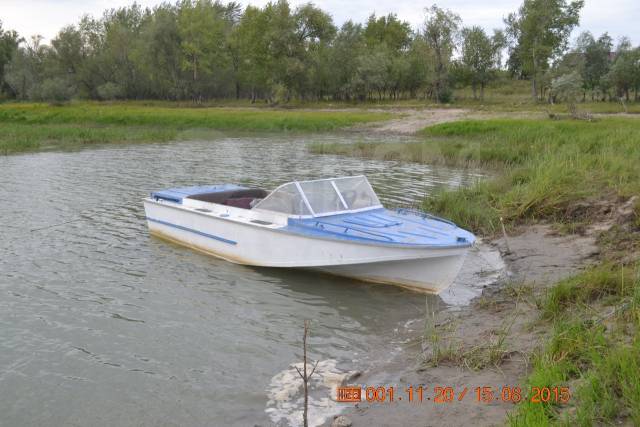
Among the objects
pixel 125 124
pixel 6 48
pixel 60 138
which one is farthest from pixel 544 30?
pixel 6 48

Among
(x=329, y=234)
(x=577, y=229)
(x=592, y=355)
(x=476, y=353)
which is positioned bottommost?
(x=476, y=353)

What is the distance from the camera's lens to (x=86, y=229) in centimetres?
1396

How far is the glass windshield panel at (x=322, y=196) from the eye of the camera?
10.5 m

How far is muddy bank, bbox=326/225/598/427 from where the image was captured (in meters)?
5.43

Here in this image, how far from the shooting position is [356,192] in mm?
11016

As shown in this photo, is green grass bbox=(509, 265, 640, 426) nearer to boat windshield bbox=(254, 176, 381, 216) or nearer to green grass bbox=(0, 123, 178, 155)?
boat windshield bbox=(254, 176, 381, 216)

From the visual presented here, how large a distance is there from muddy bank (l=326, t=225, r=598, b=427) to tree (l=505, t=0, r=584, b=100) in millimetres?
56051

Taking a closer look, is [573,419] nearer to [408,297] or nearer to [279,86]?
[408,297]

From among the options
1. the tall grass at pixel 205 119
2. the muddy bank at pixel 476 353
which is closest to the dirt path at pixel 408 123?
the tall grass at pixel 205 119

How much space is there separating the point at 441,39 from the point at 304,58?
1656 centimetres

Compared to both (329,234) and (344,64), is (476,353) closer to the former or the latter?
(329,234)

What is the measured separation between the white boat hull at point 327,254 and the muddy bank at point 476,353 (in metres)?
0.81

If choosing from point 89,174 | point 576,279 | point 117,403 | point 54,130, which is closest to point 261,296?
point 117,403

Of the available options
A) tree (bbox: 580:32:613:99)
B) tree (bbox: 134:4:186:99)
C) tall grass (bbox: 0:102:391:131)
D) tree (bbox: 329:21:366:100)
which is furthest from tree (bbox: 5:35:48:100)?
tree (bbox: 580:32:613:99)
